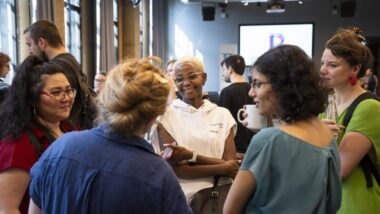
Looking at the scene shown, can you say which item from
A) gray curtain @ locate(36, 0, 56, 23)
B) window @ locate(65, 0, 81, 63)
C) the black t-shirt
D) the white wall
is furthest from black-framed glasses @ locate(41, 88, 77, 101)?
the white wall

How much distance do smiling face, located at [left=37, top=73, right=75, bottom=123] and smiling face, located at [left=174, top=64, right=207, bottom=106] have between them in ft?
1.85

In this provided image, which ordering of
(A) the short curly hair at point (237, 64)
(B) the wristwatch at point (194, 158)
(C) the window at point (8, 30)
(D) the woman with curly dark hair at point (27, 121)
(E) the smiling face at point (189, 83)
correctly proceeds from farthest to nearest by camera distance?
(C) the window at point (8, 30) → (A) the short curly hair at point (237, 64) → (E) the smiling face at point (189, 83) → (B) the wristwatch at point (194, 158) → (D) the woman with curly dark hair at point (27, 121)

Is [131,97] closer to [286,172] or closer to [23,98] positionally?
[286,172]

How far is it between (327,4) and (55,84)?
955 cm

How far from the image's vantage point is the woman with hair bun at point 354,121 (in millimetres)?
1491

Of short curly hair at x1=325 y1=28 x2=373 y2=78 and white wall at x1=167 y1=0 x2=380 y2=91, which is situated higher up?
white wall at x1=167 y1=0 x2=380 y2=91

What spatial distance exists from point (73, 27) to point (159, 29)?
4.01 m

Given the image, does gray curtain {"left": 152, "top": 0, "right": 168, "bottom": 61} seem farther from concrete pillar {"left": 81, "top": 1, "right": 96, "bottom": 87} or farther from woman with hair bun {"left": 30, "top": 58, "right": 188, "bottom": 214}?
woman with hair bun {"left": 30, "top": 58, "right": 188, "bottom": 214}

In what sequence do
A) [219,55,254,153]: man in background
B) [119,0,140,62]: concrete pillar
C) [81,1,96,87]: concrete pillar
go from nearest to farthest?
[219,55,254,153]: man in background < [81,1,96,87]: concrete pillar < [119,0,140,62]: concrete pillar

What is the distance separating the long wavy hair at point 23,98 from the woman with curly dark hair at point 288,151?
81cm

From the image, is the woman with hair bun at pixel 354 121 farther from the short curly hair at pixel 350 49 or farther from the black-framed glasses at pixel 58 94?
the black-framed glasses at pixel 58 94

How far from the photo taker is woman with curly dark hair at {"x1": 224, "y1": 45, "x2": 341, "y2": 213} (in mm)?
1124

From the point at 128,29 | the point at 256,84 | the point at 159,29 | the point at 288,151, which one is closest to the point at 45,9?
the point at 128,29

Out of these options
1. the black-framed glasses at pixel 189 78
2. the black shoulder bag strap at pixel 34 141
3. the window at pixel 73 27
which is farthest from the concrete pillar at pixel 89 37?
the black shoulder bag strap at pixel 34 141
